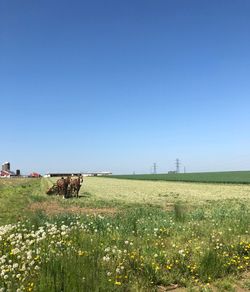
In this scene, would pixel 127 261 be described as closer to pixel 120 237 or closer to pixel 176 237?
pixel 120 237

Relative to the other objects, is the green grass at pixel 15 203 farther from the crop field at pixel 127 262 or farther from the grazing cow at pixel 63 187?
the crop field at pixel 127 262

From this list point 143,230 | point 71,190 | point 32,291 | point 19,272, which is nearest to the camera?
point 32,291

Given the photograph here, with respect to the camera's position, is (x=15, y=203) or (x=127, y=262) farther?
(x=15, y=203)

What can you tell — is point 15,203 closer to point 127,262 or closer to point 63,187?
point 63,187

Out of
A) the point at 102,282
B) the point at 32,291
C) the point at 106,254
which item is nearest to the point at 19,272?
the point at 32,291

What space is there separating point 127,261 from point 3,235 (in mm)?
3221

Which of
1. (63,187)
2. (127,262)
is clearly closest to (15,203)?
(63,187)

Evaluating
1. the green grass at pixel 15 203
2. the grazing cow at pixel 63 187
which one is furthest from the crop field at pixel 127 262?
the grazing cow at pixel 63 187

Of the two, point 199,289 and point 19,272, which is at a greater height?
point 19,272

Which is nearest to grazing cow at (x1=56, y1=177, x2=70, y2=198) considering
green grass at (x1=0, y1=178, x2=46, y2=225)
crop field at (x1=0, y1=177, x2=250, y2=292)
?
green grass at (x1=0, y1=178, x2=46, y2=225)

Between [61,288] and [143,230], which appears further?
Result: [143,230]

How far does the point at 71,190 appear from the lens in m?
36.3

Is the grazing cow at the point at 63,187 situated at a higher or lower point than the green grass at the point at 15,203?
higher

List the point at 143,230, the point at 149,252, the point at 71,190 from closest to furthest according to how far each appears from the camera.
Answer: the point at 149,252
the point at 143,230
the point at 71,190
